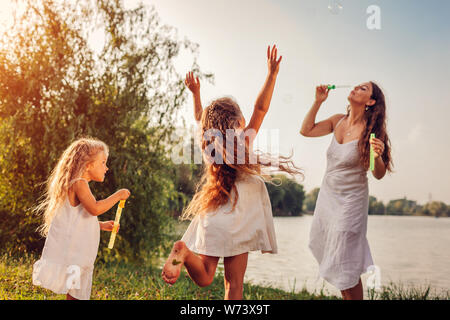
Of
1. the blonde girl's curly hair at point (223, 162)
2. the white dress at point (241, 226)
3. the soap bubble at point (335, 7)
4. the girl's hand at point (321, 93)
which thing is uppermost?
the soap bubble at point (335, 7)

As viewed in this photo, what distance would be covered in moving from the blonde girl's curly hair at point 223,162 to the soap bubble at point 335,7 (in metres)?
1.81

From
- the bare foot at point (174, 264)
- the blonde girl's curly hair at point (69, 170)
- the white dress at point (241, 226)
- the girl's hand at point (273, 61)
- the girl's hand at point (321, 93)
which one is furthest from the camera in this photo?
the girl's hand at point (321, 93)

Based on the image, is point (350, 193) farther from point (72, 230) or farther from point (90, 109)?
point (90, 109)

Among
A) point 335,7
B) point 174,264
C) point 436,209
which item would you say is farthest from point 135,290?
point 436,209

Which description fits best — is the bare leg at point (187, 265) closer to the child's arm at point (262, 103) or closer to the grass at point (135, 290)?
the child's arm at point (262, 103)

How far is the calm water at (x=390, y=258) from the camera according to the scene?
6.38 m

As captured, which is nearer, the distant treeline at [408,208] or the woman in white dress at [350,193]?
the woman in white dress at [350,193]

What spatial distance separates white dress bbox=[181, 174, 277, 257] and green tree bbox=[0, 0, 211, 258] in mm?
4231

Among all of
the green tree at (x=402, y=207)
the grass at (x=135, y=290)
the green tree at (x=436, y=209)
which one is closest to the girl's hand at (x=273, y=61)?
the grass at (x=135, y=290)

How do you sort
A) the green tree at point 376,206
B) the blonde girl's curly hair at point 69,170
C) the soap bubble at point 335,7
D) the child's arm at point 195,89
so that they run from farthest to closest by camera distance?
the green tree at point 376,206 → the soap bubble at point 335,7 → the child's arm at point 195,89 → the blonde girl's curly hair at point 69,170

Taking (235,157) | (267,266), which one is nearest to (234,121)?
(235,157)

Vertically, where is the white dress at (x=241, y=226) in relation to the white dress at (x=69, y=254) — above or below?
above

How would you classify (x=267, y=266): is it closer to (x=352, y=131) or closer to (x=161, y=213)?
(x=161, y=213)

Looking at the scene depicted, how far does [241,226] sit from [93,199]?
1.00 metres
